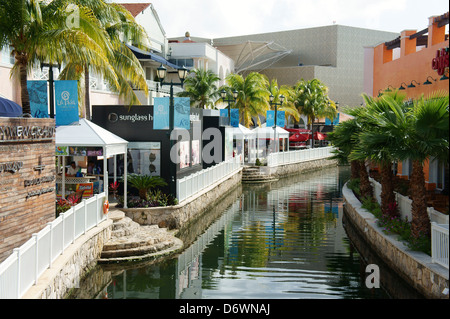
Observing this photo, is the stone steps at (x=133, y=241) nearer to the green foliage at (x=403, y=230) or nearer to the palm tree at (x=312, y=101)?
the green foliage at (x=403, y=230)

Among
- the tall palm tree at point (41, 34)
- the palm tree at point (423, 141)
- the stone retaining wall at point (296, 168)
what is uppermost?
the tall palm tree at point (41, 34)

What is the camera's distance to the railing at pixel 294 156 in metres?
38.5

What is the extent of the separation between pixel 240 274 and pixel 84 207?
4.28 m

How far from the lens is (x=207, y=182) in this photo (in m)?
24.4

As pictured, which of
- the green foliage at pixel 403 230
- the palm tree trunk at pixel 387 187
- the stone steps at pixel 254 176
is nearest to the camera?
the green foliage at pixel 403 230

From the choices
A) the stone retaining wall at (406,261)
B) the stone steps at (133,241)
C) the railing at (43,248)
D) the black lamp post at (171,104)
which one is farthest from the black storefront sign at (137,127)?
the stone retaining wall at (406,261)

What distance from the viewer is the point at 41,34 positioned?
1421cm

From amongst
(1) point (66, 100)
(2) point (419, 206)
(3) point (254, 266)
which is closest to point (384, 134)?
(2) point (419, 206)

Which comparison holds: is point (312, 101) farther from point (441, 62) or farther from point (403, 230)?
point (403, 230)

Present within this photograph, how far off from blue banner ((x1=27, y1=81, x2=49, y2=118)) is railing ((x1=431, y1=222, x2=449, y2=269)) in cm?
1078

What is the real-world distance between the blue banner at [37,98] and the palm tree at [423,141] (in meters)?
9.83

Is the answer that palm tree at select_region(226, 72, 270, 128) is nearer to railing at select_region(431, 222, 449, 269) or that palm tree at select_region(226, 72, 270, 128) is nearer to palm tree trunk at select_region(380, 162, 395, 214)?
palm tree trunk at select_region(380, 162, 395, 214)

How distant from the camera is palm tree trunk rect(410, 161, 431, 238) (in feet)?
39.7

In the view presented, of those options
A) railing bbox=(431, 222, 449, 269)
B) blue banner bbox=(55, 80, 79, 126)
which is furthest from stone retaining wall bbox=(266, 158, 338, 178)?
railing bbox=(431, 222, 449, 269)
